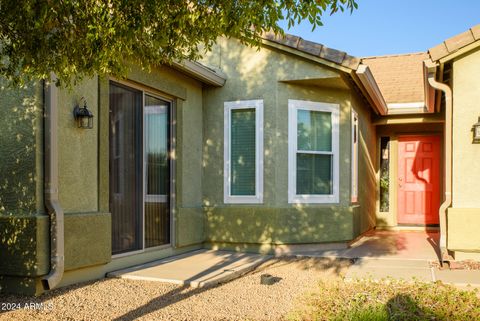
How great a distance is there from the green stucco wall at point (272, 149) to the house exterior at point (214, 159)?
20 millimetres

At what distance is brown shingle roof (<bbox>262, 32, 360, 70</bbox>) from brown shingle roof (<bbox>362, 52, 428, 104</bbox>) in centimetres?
456

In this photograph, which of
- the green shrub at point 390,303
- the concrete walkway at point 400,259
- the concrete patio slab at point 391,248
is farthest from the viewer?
the concrete patio slab at point 391,248

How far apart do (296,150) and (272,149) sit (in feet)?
1.43

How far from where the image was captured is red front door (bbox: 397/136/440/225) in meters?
11.8

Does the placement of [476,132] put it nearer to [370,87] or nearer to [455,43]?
[455,43]

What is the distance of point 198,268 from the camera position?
6.69 meters

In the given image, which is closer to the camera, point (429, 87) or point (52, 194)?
point (52, 194)

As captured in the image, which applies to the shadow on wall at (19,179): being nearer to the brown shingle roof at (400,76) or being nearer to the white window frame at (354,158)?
the white window frame at (354,158)

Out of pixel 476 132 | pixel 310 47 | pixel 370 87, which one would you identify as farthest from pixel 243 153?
pixel 476 132

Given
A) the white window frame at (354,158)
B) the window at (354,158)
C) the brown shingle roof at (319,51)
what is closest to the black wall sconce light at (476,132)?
the brown shingle roof at (319,51)

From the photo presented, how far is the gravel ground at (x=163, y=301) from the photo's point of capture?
464 cm

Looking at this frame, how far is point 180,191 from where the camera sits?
7859mm

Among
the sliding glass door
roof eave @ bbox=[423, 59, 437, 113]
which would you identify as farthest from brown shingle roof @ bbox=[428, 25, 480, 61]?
the sliding glass door

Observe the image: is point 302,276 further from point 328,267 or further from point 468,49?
point 468,49
